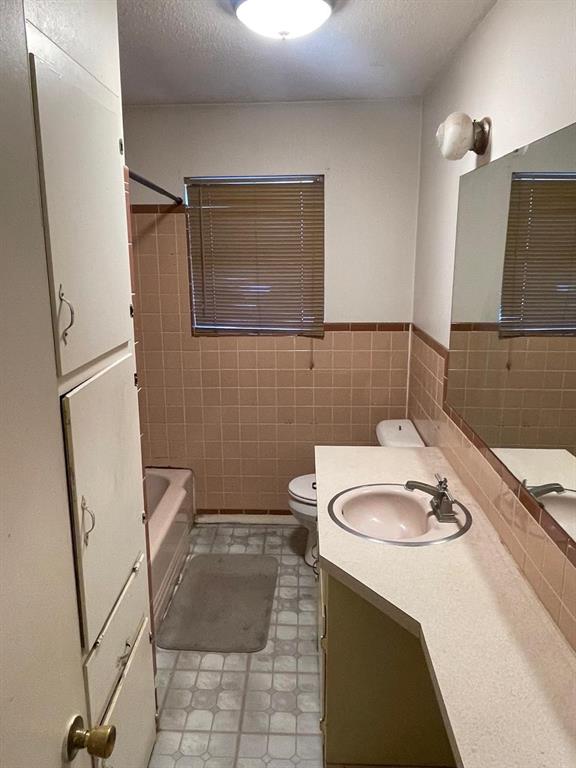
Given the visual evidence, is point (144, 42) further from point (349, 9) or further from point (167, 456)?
point (167, 456)

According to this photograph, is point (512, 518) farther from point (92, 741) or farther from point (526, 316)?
point (92, 741)

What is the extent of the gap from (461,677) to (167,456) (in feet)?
8.01

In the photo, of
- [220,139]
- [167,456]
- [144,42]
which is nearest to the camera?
[144,42]

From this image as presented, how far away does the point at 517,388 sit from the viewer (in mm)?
1456

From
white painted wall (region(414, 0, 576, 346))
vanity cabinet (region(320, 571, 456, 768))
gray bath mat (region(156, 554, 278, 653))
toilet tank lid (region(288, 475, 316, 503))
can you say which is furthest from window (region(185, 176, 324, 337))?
vanity cabinet (region(320, 571, 456, 768))

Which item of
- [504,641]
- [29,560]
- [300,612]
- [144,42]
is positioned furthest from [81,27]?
[300,612]

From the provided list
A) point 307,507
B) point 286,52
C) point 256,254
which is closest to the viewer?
point 286,52

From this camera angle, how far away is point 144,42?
193 centimetres

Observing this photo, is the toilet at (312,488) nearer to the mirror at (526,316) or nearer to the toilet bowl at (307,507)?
the toilet bowl at (307,507)

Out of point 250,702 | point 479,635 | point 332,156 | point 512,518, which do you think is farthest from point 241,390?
point 479,635

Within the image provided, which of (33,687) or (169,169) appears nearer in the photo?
(33,687)

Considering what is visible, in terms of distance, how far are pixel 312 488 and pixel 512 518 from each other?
144cm

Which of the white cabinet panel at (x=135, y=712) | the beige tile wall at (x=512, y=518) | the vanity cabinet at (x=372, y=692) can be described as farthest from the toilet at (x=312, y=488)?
the white cabinet panel at (x=135, y=712)

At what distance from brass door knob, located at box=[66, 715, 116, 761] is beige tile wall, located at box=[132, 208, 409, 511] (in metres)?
2.30
